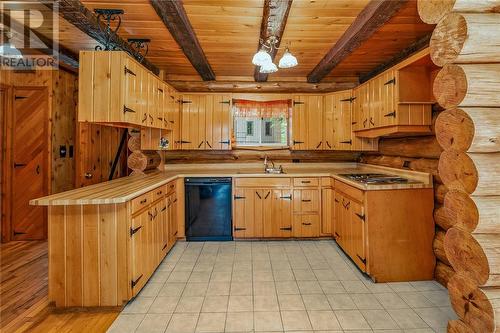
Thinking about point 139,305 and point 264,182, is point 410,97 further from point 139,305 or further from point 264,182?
point 139,305

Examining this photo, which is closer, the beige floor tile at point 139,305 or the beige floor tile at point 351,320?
the beige floor tile at point 351,320

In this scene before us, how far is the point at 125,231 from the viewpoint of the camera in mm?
2148

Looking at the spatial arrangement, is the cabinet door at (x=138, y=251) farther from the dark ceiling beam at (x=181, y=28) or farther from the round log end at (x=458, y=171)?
the round log end at (x=458, y=171)

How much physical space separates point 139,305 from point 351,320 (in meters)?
1.72

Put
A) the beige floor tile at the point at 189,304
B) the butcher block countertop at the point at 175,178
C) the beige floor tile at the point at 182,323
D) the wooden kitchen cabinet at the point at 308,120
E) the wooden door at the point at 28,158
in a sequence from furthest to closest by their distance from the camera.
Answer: the wooden kitchen cabinet at the point at 308,120 → the wooden door at the point at 28,158 → the beige floor tile at the point at 189,304 → the butcher block countertop at the point at 175,178 → the beige floor tile at the point at 182,323

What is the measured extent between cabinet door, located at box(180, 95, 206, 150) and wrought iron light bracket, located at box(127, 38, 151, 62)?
105 centimetres

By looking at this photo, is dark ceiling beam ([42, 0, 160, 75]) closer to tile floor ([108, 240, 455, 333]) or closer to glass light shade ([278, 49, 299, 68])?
glass light shade ([278, 49, 299, 68])

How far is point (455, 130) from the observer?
4.63 ft

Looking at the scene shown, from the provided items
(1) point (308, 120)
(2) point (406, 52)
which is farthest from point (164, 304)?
(2) point (406, 52)

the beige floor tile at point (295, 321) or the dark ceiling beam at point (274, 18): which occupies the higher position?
the dark ceiling beam at point (274, 18)

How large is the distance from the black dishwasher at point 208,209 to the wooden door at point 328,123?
1.69 m

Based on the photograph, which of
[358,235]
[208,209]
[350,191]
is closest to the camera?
[358,235]

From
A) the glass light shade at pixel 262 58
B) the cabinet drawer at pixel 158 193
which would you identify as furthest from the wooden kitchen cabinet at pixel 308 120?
the cabinet drawer at pixel 158 193

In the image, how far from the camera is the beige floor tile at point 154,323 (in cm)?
190
